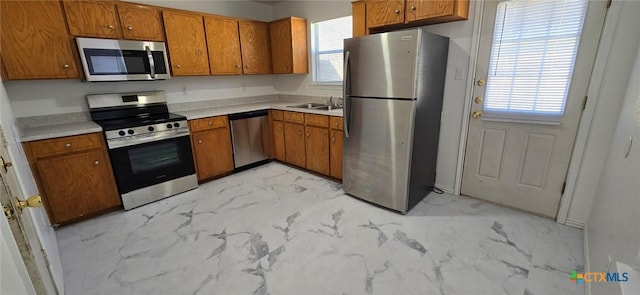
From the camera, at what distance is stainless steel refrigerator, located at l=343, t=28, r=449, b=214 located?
227cm

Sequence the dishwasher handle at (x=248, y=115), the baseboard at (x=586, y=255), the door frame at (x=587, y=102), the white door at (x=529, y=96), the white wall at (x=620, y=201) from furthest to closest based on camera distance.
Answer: the dishwasher handle at (x=248, y=115), the white door at (x=529, y=96), the door frame at (x=587, y=102), the baseboard at (x=586, y=255), the white wall at (x=620, y=201)

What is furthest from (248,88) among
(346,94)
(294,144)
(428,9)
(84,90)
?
(428,9)

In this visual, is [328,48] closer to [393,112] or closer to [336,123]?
[336,123]

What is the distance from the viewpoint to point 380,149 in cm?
258

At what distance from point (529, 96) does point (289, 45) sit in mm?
2879

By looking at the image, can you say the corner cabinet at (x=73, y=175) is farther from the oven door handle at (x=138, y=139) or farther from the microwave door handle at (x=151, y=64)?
the microwave door handle at (x=151, y=64)

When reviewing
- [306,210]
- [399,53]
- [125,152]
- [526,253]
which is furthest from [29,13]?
[526,253]

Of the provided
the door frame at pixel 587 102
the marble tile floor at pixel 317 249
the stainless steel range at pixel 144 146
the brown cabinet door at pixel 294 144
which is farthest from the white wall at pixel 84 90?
the door frame at pixel 587 102

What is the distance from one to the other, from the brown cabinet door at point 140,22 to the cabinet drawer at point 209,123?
99 cm

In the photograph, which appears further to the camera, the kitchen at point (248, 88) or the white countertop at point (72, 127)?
the kitchen at point (248, 88)

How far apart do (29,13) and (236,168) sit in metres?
2.39

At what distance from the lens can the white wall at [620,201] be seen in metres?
1.19

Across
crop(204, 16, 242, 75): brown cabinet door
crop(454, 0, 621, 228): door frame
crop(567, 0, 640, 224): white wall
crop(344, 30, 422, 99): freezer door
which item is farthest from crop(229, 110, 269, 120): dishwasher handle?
crop(567, 0, 640, 224): white wall

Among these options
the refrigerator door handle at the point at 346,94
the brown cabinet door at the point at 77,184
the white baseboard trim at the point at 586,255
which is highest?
the refrigerator door handle at the point at 346,94
